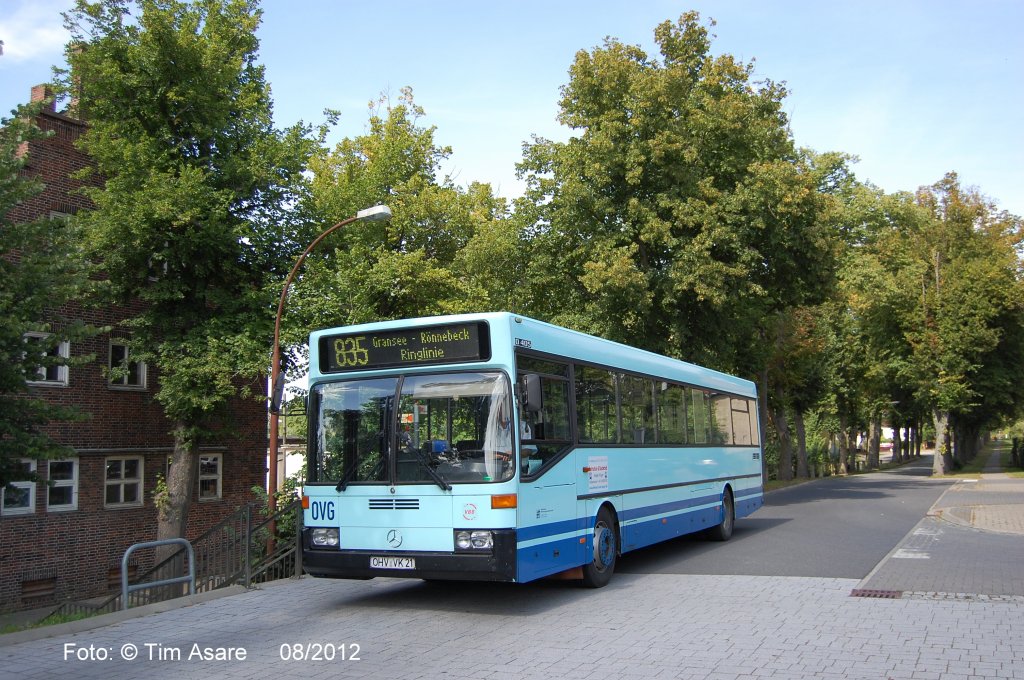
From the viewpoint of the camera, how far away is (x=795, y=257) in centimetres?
2439

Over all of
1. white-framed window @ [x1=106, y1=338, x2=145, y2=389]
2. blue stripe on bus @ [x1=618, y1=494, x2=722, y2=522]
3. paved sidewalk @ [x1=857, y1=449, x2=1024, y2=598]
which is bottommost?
paved sidewalk @ [x1=857, y1=449, x2=1024, y2=598]

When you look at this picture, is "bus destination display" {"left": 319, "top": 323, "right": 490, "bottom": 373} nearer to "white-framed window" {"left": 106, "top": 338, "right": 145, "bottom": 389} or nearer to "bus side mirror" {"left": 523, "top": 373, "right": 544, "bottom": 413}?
"bus side mirror" {"left": 523, "top": 373, "right": 544, "bottom": 413}

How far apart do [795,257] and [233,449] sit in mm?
18348

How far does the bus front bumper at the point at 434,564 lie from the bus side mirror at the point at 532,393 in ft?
4.37

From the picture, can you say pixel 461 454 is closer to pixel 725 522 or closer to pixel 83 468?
pixel 725 522

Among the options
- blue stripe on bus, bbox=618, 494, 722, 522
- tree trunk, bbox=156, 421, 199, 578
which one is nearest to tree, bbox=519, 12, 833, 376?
blue stripe on bus, bbox=618, 494, 722, 522

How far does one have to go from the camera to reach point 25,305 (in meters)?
12.2

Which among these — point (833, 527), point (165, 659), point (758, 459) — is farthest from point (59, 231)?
point (833, 527)

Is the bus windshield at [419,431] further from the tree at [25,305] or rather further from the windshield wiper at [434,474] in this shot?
the tree at [25,305]

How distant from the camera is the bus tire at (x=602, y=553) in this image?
33.9 feet

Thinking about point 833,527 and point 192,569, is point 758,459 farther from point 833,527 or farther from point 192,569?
point 192,569

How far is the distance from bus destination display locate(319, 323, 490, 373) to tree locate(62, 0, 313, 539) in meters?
10.7

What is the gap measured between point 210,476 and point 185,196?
11.0m

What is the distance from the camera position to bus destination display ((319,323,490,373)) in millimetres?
8961
